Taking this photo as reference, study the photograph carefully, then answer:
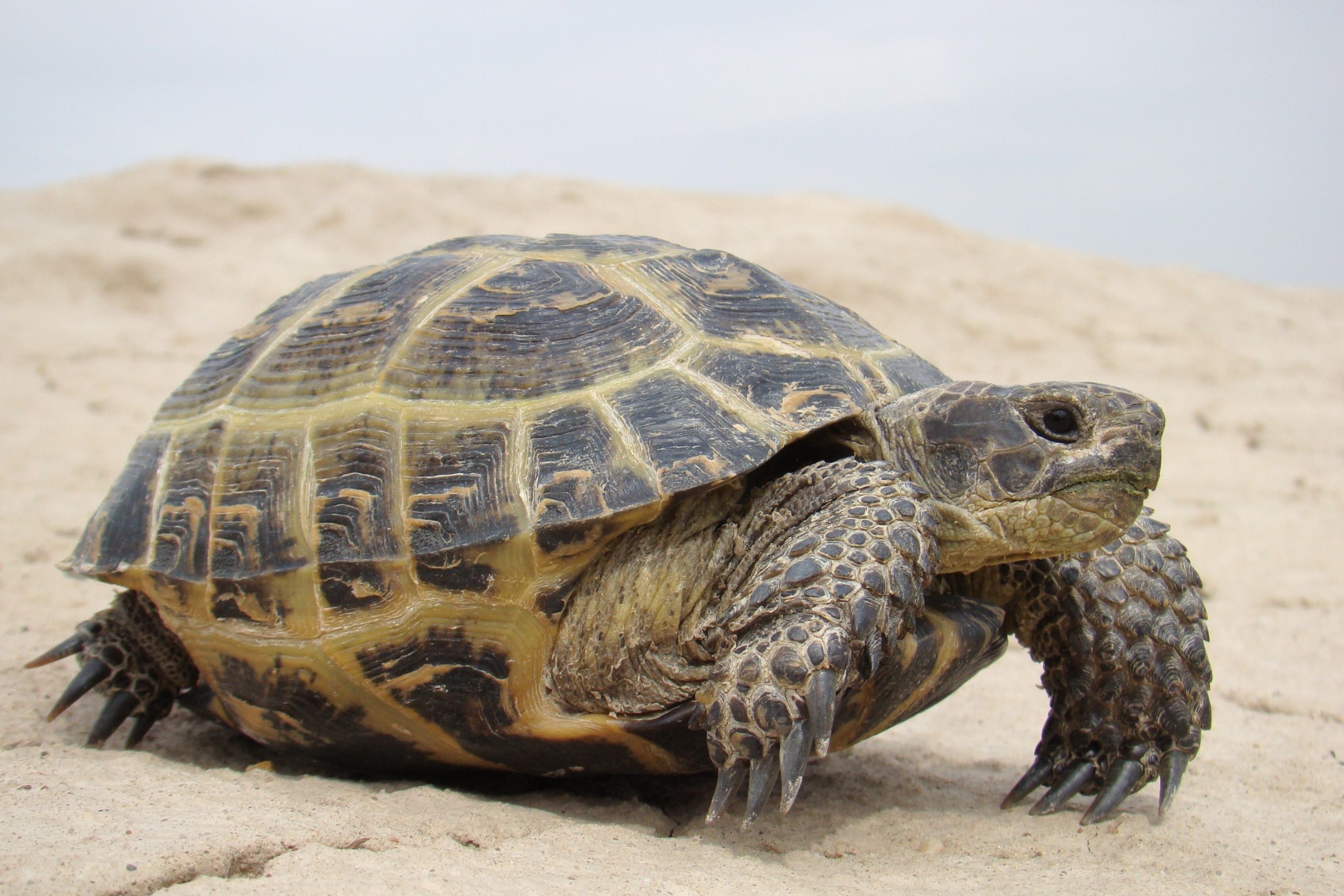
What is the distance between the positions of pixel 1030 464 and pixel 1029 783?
1.09 metres

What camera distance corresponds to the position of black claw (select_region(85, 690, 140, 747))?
3.23m

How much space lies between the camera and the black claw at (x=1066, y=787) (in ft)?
9.50

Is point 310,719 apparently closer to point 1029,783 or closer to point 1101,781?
point 1029,783

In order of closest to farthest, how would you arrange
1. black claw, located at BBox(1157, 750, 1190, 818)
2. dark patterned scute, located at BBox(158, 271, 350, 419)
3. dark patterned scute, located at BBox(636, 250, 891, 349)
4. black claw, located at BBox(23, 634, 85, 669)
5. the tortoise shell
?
the tortoise shell → black claw, located at BBox(1157, 750, 1190, 818) → dark patterned scute, located at BBox(636, 250, 891, 349) → dark patterned scute, located at BBox(158, 271, 350, 419) → black claw, located at BBox(23, 634, 85, 669)

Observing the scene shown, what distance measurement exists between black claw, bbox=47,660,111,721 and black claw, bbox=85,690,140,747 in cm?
8

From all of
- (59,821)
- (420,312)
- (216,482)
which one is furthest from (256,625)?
(420,312)

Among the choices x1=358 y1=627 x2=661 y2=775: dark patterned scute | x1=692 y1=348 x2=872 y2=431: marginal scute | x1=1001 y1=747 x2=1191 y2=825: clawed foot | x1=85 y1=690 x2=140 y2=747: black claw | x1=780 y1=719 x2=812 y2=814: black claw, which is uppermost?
x1=692 y1=348 x2=872 y2=431: marginal scute

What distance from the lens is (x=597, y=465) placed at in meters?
2.53

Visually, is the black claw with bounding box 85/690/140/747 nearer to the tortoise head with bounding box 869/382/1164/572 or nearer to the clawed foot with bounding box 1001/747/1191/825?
the tortoise head with bounding box 869/382/1164/572

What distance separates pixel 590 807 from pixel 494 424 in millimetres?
1123

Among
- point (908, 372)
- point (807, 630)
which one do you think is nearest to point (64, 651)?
point (807, 630)

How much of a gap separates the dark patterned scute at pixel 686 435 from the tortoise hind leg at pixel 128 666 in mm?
1851

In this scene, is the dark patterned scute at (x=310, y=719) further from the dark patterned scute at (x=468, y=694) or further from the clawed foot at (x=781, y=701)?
the clawed foot at (x=781, y=701)

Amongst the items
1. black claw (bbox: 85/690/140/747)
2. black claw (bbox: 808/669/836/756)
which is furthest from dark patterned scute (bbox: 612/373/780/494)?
black claw (bbox: 85/690/140/747)
